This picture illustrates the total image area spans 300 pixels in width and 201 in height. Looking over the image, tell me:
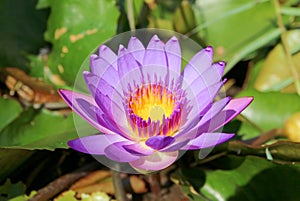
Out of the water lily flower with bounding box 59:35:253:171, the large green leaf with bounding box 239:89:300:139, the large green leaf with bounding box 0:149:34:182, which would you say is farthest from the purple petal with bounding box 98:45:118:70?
the large green leaf with bounding box 239:89:300:139

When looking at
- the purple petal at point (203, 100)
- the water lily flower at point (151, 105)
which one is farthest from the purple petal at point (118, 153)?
the purple petal at point (203, 100)

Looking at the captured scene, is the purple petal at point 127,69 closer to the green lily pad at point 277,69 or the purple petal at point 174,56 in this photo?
the purple petal at point 174,56

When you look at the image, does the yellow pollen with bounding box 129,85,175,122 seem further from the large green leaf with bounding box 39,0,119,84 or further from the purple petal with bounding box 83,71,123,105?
the large green leaf with bounding box 39,0,119,84

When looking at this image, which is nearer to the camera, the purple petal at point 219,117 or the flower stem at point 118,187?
the purple petal at point 219,117

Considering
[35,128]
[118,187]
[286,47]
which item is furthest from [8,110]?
[286,47]

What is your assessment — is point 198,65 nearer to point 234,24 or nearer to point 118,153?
point 118,153

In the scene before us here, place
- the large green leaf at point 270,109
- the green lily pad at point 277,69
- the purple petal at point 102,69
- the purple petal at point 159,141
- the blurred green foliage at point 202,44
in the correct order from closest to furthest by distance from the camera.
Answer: the purple petal at point 159,141
the purple petal at point 102,69
the blurred green foliage at point 202,44
the large green leaf at point 270,109
the green lily pad at point 277,69
